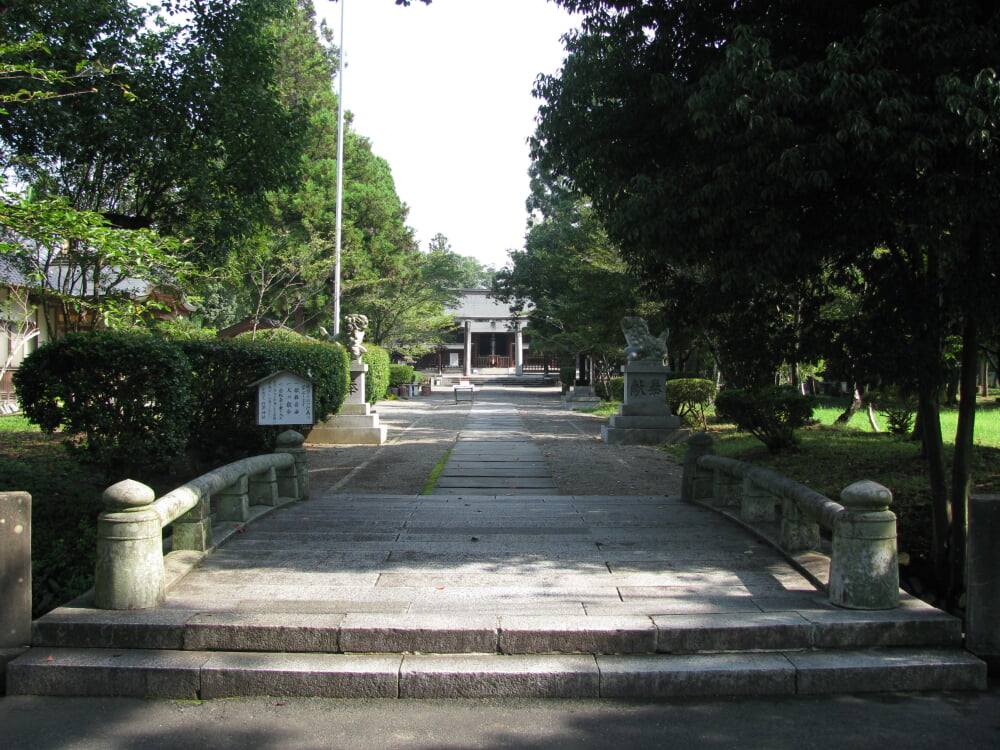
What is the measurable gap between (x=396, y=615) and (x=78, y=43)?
28.9 feet

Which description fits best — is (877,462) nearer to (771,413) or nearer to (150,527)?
(771,413)

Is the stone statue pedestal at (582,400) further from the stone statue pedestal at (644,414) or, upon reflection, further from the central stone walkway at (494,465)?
the stone statue pedestal at (644,414)

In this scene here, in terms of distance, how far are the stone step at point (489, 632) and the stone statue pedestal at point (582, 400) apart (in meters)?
22.7

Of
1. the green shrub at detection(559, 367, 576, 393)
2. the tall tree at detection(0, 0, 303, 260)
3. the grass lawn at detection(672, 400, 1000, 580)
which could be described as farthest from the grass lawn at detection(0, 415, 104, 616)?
the green shrub at detection(559, 367, 576, 393)

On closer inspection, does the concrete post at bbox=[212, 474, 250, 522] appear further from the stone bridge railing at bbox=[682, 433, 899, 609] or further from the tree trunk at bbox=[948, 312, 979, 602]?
the tree trunk at bbox=[948, 312, 979, 602]

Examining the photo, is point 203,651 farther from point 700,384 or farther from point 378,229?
point 378,229

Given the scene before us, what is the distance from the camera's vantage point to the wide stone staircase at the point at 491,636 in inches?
145

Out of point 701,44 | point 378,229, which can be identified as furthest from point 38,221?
point 378,229

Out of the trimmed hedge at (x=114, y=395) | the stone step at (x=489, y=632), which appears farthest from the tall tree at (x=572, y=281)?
the trimmed hedge at (x=114, y=395)

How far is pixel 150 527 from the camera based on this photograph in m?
4.27

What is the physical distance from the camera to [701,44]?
6055 mm

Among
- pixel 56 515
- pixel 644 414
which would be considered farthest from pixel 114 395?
pixel 644 414

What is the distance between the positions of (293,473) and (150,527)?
328cm

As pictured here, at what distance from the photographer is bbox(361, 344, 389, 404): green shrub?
21.0 meters
